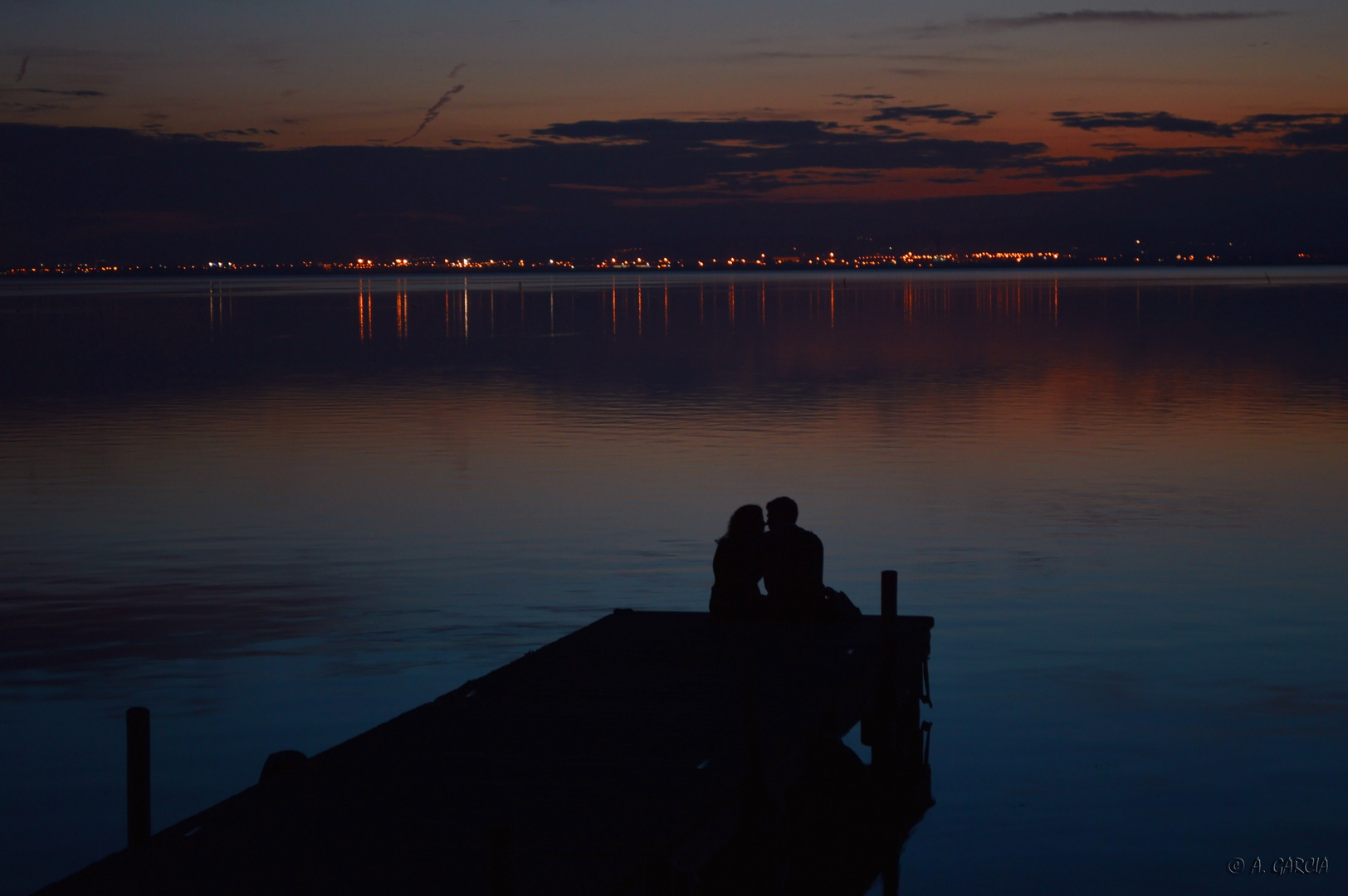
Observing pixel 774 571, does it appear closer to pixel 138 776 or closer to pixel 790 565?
pixel 790 565

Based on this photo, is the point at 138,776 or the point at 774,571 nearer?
the point at 138,776

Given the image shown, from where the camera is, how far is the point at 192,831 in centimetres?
866

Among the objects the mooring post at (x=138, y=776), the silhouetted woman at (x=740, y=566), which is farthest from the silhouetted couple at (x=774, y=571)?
the mooring post at (x=138, y=776)

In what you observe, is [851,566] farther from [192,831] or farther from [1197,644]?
[192,831]

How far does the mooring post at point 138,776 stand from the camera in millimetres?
9469

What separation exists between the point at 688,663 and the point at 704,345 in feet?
186

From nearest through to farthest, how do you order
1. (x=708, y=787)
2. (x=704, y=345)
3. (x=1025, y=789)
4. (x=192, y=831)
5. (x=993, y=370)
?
1. (x=192, y=831)
2. (x=708, y=787)
3. (x=1025, y=789)
4. (x=993, y=370)
5. (x=704, y=345)

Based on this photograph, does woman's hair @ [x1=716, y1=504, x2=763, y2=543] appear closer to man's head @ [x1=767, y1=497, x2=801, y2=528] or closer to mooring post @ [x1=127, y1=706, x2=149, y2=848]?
man's head @ [x1=767, y1=497, x2=801, y2=528]

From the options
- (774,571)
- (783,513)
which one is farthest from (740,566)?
(783,513)

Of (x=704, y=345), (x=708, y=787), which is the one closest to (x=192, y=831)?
(x=708, y=787)

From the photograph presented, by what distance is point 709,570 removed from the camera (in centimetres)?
1942

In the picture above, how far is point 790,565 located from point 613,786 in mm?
4960
